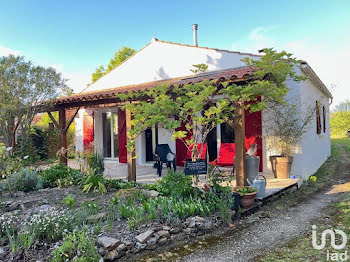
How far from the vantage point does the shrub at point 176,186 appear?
14.1ft

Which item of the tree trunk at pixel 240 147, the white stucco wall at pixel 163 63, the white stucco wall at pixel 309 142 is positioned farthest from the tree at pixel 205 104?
the white stucco wall at pixel 163 63

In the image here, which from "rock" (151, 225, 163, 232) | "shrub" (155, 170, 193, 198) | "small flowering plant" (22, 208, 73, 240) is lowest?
"rock" (151, 225, 163, 232)

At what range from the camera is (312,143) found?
7973 millimetres

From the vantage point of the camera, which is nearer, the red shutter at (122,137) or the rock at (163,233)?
the rock at (163,233)

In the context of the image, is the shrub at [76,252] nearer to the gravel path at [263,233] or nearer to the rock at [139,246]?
the rock at [139,246]

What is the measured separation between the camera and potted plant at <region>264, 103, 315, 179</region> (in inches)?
250

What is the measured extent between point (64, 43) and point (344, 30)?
13.1 metres

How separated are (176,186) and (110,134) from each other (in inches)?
297

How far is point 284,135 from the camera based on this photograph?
652 centimetres

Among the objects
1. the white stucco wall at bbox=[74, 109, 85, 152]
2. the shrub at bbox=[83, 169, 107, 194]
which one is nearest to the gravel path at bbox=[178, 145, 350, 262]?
the shrub at bbox=[83, 169, 107, 194]

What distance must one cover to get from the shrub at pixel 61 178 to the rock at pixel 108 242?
3.24 m

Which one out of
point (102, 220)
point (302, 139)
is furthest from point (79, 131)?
point (302, 139)

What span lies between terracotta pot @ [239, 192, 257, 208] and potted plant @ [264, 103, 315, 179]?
7.87ft

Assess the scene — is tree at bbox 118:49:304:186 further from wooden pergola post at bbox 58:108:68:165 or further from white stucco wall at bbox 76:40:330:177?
wooden pergola post at bbox 58:108:68:165
